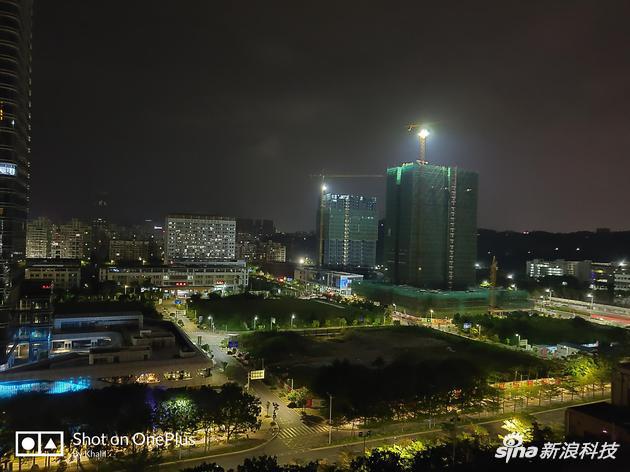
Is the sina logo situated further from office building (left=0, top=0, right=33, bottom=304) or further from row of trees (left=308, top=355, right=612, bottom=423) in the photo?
office building (left=0, top=0, right=33, bottom=304)

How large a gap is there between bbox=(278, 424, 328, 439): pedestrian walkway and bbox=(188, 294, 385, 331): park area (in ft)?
40.7

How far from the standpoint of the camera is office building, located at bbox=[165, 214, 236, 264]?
4806 cm

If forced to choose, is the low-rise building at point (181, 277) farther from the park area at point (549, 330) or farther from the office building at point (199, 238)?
the park area at point (549, 330)

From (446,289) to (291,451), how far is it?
2582 cm

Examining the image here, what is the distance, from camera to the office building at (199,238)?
48.1 metres

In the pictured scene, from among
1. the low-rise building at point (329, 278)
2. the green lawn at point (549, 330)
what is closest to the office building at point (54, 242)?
the low-rise building at point (329, 278)

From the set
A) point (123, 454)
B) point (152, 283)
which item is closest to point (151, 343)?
point (123, 454)

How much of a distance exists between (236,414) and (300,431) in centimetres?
188

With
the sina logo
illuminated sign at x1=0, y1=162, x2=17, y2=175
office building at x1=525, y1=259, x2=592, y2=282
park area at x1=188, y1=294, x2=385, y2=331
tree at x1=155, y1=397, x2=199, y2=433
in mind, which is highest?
illuminated sign at x1=0, y1=162, x2=17, y2=175

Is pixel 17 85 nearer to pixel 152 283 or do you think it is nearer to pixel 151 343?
pixel 151 343

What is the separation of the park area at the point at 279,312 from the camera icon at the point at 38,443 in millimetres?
14684

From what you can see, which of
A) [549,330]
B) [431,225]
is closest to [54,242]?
[431,225]

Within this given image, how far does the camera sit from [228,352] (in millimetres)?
19203

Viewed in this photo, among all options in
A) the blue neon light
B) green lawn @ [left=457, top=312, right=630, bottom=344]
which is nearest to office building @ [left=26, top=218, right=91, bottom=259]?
green lawn @ [left=457, top=312, right=630, bottom=344]
